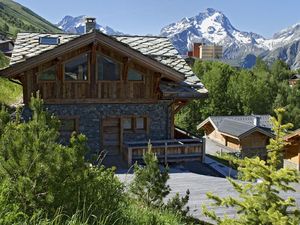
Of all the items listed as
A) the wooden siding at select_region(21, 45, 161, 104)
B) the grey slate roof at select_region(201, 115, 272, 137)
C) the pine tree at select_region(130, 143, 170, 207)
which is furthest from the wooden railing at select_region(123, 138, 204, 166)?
the grey slate roof at select_region(201, 115, 272, 137)

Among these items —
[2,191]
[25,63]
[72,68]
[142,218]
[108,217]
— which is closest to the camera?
[2,191]

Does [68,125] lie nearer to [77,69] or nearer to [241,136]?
[77,69]

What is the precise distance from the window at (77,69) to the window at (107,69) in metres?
0.50

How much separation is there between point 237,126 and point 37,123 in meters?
33.2

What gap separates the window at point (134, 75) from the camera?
1577cm

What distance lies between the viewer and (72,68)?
1513cm

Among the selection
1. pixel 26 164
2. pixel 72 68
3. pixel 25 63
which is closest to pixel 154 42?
pixel 72 68

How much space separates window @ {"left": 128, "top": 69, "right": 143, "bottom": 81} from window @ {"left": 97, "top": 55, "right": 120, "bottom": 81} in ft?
1.55

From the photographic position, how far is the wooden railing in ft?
49.6

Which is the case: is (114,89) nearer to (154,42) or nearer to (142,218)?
(154,42)

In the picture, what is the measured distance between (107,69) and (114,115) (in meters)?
1.80

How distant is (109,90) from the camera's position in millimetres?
15516

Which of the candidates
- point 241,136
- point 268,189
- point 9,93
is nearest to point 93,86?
point 9,93

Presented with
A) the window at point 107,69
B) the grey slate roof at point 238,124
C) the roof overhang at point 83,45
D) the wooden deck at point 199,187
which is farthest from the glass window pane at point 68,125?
the grey slate roof at point 238,124
